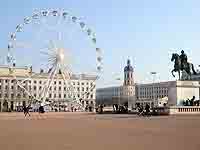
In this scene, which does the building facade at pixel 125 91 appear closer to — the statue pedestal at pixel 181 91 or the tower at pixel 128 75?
the tower at pixel 128 75

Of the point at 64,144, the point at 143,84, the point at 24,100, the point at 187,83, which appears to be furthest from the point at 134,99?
the point at 64,144

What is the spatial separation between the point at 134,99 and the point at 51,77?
10435cm

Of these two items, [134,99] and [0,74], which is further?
[134,99]

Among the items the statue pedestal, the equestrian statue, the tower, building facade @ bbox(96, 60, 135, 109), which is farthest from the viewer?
the tower

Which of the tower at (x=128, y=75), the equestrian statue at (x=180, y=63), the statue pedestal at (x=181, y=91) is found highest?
the tower at (x=128, y=75)

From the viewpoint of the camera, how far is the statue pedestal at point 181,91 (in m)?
57.0

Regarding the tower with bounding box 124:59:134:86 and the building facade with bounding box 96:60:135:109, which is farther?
the tower with bounding box 124:59:134:86

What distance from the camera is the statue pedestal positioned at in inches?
2245

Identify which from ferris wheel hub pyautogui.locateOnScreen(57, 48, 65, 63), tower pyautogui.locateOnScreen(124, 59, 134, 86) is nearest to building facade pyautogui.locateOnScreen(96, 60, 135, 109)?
tower pyautogui.locateOnScreen(124, 59, 134, 86)

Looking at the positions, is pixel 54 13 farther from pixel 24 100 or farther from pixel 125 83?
pixel 125 83

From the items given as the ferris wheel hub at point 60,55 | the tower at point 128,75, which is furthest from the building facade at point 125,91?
the ferris wheel hub at point 60,55

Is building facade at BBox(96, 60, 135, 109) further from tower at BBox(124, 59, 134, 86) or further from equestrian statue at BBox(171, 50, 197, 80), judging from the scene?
equestrian statue at BBox(171, 50, 197, 80)

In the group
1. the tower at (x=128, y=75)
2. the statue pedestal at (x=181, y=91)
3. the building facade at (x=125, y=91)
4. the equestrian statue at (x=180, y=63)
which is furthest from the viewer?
the tower at (x=128, y=75)

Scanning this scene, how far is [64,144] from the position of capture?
47.6 ft
